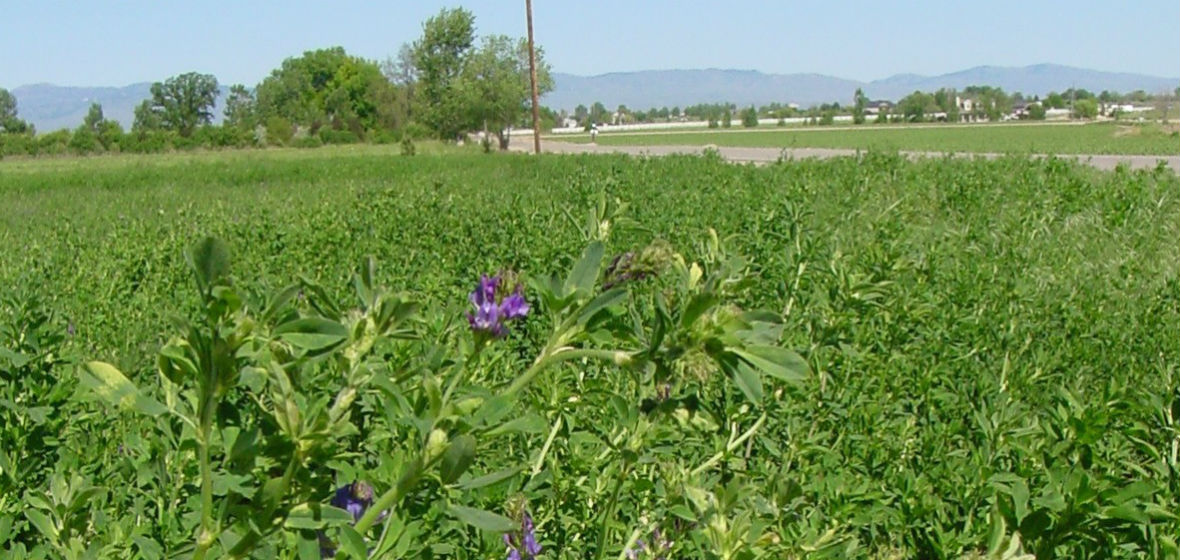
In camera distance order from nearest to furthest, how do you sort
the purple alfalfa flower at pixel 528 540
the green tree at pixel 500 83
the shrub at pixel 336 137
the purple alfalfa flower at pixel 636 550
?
the purple alfalfa flower at pixel 528 540 < the purple alfalfa flower at pixel 636 550 < the green tree at pixel 500 83 < the shrub at pixel 336 137

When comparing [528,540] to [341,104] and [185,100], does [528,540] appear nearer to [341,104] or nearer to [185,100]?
[341,104]

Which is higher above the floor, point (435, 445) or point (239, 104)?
point (239, 104)

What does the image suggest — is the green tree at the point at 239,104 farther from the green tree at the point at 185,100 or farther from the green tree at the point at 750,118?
the green tree at the point at 750,118

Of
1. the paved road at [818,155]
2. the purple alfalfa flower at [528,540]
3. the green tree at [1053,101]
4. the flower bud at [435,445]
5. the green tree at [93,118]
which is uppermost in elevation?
the green tree at [93,118]

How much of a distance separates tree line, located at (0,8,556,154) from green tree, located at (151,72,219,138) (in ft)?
0.29

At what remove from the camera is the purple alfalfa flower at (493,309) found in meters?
0.74

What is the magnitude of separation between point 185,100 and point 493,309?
9450 cm

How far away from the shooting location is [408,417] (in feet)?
2.21

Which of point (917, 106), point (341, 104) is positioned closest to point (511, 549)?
point (341, 104)

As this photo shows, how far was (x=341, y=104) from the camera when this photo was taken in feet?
257

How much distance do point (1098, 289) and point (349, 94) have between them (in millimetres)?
79564

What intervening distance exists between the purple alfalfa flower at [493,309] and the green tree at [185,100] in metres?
88.8

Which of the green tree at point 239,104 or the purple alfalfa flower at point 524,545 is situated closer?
the purple alfalfa flower at point 524,545

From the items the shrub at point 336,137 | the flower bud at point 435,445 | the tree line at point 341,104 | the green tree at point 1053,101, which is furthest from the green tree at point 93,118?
the green tree at point 1053,101
